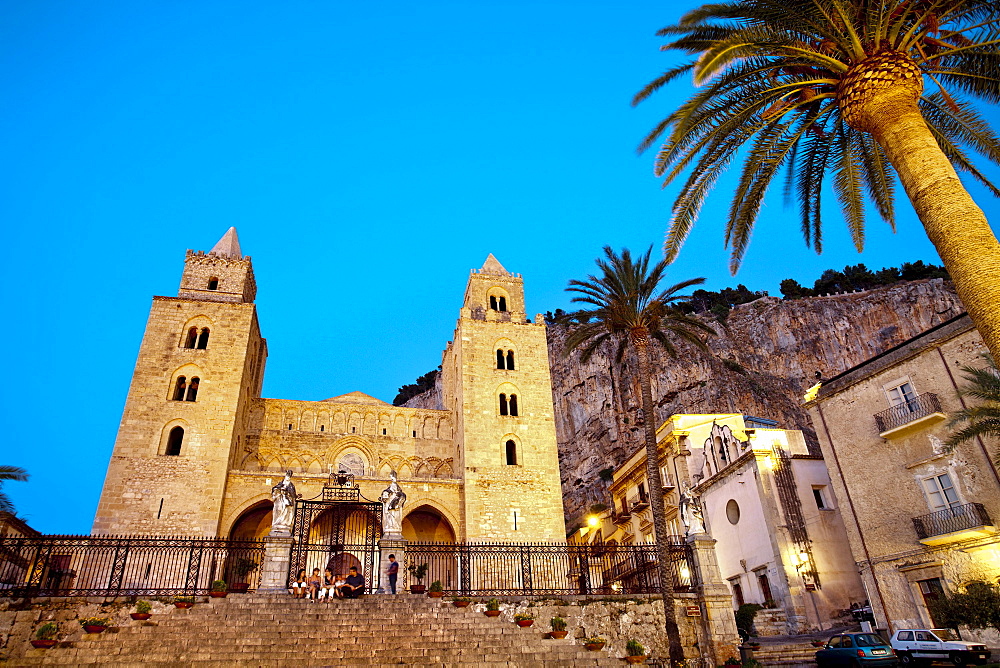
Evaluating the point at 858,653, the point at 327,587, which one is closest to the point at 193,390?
the point at 327,587

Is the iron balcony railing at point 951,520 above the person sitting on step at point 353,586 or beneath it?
above

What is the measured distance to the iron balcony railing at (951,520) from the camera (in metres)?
17.6

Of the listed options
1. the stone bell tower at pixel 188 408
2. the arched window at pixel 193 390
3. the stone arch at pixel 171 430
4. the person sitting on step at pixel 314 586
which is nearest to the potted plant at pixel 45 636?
the person sitting on step at pixel 314 586

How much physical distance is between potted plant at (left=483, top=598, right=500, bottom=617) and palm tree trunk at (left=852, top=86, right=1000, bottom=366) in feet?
40.6

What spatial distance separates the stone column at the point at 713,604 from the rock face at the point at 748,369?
36.9 metres

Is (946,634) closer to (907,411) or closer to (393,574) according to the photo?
(907,411)

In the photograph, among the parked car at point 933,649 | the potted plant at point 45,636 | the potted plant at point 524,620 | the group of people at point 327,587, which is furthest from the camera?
the group of people at point 327,587

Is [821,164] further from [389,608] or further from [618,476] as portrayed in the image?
[618,476]

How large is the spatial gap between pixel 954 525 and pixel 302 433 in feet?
98.5

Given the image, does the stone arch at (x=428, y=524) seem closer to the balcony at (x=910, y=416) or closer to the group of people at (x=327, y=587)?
the group of people at (x=327, y=587)

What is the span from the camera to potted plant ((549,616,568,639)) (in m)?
15.5

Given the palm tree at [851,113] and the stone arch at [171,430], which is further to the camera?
the stone arch at [171,430]

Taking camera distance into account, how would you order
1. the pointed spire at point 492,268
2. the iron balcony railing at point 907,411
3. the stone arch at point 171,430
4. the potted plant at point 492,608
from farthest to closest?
1. the pointed spire at point 492,268
2. the stone arch at point 171,430
3. the iron balcony railing at point 907,411
4. the potted plant at point 492,608

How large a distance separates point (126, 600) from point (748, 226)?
16948 mm
